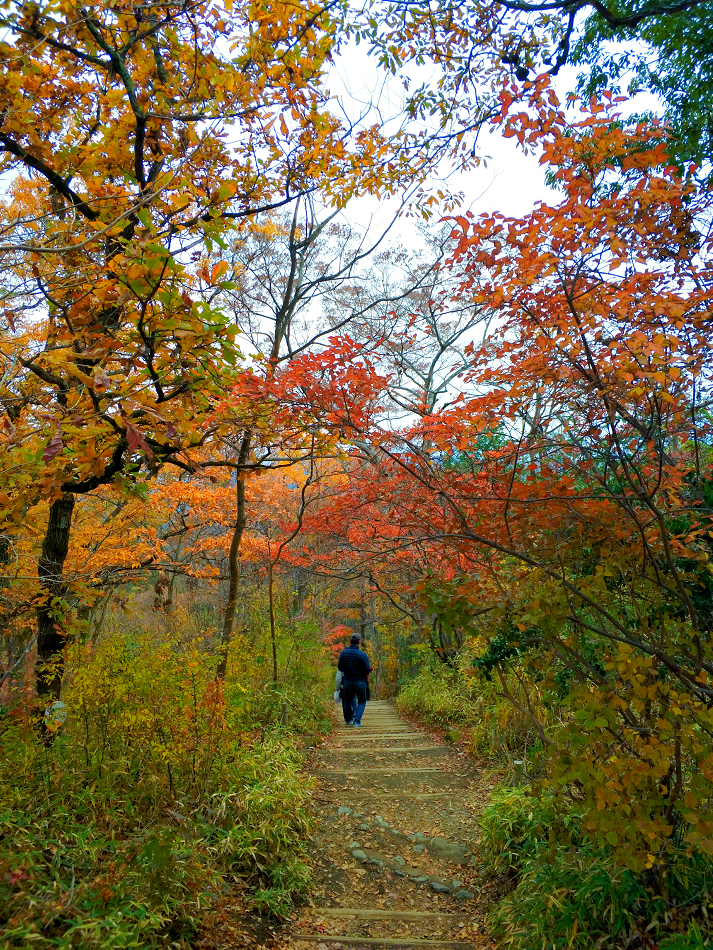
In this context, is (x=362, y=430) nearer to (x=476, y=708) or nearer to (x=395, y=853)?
(x=395, y=853)

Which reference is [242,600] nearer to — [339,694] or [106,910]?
[339,694]

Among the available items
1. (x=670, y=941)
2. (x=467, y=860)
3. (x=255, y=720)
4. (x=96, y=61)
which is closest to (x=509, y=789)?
(x=467, y=860)

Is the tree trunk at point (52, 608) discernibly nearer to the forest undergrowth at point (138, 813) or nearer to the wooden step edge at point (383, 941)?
the forest undergrowth at point (138, 813)

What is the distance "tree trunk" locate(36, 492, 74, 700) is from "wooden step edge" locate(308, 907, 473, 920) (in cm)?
248

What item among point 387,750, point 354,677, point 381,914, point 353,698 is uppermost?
point 354,677

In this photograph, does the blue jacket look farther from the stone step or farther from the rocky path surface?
the rocky path surface

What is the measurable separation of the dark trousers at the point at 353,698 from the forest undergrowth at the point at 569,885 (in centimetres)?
385

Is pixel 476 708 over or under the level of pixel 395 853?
over

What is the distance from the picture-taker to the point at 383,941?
12.0ft

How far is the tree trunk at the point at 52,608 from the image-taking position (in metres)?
4.46

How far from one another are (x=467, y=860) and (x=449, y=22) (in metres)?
6.03

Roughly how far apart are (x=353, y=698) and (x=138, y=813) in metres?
5.70

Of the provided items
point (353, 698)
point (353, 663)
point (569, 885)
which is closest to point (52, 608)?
point (569, 885)

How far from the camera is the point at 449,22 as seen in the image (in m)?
3.77
